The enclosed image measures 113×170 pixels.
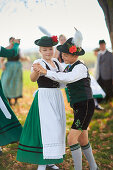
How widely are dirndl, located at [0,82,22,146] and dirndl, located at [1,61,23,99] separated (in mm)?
4023

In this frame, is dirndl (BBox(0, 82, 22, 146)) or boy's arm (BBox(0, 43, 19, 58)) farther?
boy's arm (BBox(0, 43, 19, 58))

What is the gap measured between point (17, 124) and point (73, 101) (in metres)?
0.97

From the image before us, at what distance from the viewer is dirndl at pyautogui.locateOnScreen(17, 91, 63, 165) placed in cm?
300

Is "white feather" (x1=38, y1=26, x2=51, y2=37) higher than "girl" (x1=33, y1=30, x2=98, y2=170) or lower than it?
higher

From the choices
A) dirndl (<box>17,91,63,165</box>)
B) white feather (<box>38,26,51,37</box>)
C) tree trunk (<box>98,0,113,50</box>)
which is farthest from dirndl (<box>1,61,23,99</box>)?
dirndl (<box>17,91,63,165</box>)

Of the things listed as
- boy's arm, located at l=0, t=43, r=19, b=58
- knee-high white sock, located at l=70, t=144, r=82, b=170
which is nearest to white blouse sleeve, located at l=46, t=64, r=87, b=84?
knee-high white sock, located at l=70, t=144, r=82, b=170

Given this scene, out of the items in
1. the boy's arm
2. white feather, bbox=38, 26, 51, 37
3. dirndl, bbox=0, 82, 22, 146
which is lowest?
dirndl, bbox=0, 82, 22, 146

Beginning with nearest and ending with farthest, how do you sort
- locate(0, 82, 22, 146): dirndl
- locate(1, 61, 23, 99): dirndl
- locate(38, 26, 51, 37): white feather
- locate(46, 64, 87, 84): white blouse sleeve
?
locate(46, 64, 87, 84): white blouse sleeve, locate(38, 26, 51, 37): white feather, locate(0, 82, 22, 146): dirndl, locate(1, 61, 23, 99): dirndl

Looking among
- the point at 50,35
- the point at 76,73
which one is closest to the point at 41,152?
the point at 76,73

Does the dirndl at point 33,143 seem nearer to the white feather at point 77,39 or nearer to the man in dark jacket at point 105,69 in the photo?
the white feather at point 77,39

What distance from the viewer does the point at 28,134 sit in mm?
3070

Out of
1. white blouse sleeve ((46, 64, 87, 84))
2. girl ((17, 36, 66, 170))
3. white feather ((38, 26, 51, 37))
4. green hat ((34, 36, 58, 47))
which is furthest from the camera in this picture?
white feather ((38, 26, 51, 37))

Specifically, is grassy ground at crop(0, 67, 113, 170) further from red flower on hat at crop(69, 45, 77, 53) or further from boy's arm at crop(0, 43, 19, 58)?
boy's arm at crop(0, 43, 19, 58)

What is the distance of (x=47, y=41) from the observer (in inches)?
122
